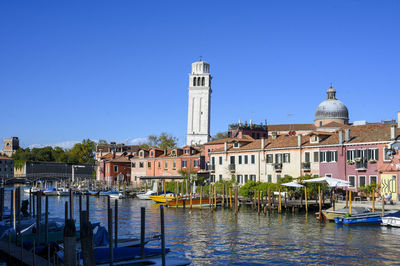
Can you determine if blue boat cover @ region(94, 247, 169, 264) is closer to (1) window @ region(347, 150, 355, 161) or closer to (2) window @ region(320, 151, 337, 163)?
(1) window @ region(347, 150, 355, 161)

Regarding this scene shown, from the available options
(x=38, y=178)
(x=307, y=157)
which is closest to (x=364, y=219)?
(x=307, y=157)

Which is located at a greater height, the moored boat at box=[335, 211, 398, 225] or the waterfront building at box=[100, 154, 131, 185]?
the waterfront building at box=[100, 154, 131, 185]

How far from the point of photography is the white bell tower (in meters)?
95.5

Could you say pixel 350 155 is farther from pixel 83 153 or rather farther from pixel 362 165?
pixel 83 153

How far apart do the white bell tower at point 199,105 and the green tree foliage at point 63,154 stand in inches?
1139

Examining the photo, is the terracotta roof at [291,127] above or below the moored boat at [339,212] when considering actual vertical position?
above

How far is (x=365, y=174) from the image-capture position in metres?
41.2

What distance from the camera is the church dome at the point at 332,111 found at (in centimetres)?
7850

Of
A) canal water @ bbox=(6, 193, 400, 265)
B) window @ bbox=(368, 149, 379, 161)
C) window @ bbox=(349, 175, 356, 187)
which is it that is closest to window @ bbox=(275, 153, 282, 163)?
window @ bbox=(349, 175, 356, 187)

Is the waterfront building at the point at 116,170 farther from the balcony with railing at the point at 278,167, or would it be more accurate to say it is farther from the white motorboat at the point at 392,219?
the white motorboat at the point at 392,219

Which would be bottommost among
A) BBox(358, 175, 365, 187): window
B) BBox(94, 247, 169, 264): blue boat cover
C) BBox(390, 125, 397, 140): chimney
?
BBox(94, 247, 169, 264): blue boat cover

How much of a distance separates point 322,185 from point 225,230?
13.7 m

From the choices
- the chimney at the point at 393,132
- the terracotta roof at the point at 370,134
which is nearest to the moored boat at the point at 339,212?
the chimney at the point at 393,132

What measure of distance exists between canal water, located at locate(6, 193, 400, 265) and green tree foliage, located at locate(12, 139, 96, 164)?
8009 cm
